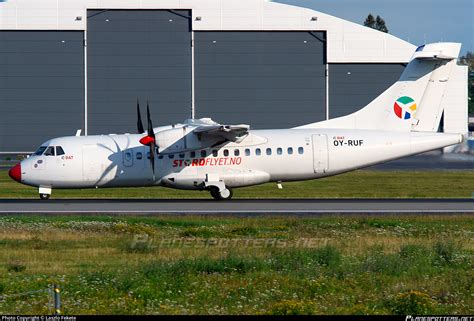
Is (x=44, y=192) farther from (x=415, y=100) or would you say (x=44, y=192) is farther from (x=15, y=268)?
(x=15, y=268)

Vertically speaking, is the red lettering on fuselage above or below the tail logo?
below

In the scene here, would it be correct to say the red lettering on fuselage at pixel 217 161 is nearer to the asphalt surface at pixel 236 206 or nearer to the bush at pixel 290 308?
the asphalt surface at pixel 236 206

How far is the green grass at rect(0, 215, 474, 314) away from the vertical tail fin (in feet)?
29.3

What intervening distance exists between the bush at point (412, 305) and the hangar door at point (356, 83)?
56861 mm

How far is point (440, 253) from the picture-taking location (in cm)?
2045

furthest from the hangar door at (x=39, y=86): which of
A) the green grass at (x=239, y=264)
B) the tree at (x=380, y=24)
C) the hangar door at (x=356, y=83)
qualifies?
the tree at (x=380, y=24)

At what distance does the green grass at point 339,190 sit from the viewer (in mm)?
42500

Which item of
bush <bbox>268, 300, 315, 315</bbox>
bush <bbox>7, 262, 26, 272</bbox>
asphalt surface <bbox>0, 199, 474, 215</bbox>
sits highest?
bush <bbox>268, 300, 315, 315</bbox>

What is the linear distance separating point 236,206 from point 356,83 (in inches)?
1624

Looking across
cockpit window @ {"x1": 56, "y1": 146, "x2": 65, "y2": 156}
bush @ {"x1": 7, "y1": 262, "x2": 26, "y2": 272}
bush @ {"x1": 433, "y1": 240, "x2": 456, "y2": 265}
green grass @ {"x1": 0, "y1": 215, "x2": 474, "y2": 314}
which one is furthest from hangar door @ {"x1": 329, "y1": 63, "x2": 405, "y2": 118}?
bush @ {"x1": 7, "y1": 262, "x2": 26, "y2": 272}

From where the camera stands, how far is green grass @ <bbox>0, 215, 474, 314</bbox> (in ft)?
49.2

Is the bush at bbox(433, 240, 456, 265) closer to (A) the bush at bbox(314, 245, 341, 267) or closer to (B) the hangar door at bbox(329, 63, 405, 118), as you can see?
(A) the bush at bbox(314, 245, 341, 267)

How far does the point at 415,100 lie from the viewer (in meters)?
37.1

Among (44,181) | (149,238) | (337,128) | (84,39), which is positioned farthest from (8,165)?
(149,238)
